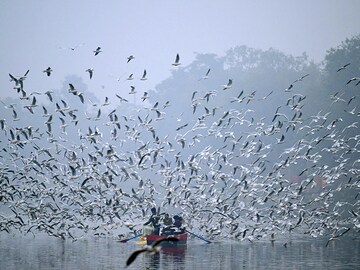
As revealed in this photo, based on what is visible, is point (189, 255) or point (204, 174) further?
point (204, 174)

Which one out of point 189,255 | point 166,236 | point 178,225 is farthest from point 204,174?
point 189,255

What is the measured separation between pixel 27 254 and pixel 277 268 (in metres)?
13.7

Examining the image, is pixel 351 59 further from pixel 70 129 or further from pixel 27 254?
pixel 70 129

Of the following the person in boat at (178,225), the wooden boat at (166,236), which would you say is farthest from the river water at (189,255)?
the person in boat at (178,225)

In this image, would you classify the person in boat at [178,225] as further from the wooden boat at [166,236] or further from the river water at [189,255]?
the river water at [189,255]

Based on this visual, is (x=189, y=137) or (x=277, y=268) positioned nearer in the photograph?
(x=277, y=268)

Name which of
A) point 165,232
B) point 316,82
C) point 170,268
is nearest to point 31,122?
point 316,82

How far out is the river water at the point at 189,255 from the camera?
111 feet

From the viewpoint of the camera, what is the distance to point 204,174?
41.9m

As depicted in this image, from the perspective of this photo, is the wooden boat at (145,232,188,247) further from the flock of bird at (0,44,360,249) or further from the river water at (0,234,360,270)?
the flock of bird at (0,44,360,249)

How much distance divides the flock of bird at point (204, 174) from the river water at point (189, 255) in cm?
112

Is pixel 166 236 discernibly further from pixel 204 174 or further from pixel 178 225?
pixel 204 174

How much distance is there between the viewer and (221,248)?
41.8m

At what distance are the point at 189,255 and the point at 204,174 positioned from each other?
222 inches
